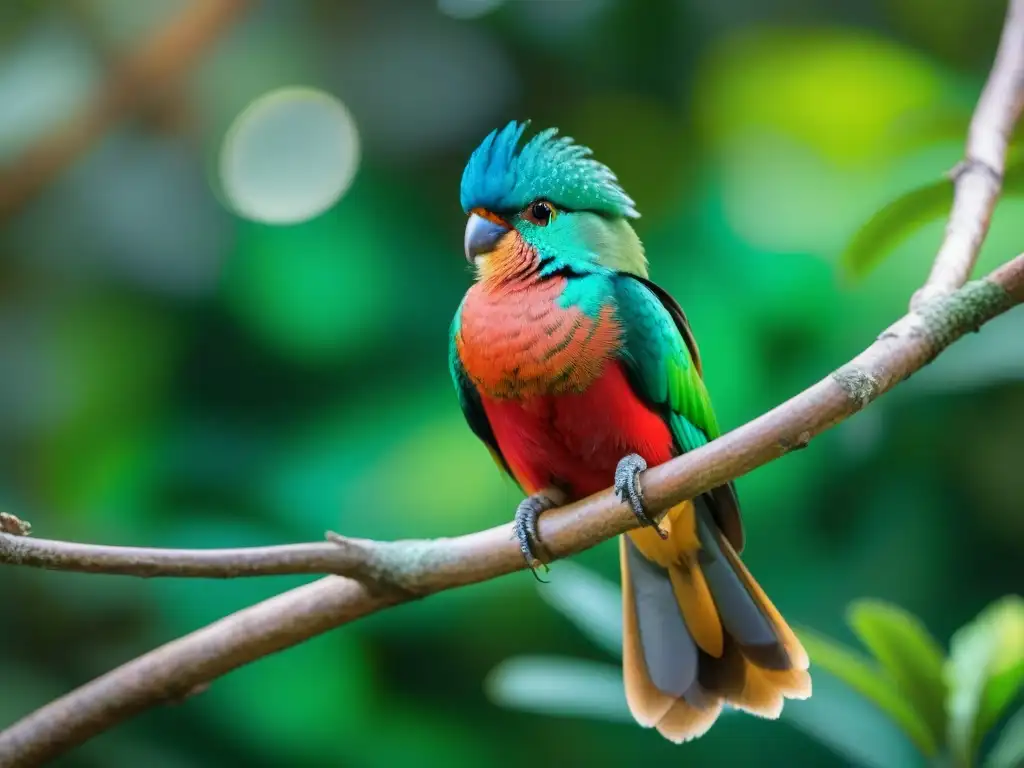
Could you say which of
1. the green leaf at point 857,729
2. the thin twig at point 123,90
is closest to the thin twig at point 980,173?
the green leaf at point 857,729

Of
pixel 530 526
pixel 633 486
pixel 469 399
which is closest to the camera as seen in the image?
pixel 633 486

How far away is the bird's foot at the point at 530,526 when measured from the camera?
137 cm

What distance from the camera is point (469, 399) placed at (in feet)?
5.50

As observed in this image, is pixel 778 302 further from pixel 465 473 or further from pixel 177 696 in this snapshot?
pixel 177 696

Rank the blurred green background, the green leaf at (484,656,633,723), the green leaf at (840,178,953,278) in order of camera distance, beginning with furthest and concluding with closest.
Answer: the blurred green background, the green leaf at (484,656,633,723), the green leaf at (840,178,953,278)

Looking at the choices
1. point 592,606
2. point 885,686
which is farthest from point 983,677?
point 592,606

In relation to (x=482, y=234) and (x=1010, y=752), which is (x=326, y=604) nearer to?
(x=482, y=234)

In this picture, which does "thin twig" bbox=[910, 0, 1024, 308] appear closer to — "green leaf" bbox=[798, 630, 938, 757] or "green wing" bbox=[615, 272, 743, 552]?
"green wing" bbox=[615, 272, 743, 552]

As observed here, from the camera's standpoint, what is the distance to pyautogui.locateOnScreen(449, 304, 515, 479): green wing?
1.63m

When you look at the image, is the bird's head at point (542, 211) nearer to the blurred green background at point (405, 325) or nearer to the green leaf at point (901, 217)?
the green leaf at point (901, 217)

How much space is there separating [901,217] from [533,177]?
577 mm

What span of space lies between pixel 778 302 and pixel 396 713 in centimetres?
156

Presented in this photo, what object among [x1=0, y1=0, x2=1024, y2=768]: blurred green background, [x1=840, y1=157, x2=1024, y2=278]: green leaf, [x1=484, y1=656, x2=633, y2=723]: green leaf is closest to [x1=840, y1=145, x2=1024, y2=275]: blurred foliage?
[x1=840, y1=157, x2=1024, y2=278]: green leaf

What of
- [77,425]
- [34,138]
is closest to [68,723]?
[77,425]
